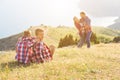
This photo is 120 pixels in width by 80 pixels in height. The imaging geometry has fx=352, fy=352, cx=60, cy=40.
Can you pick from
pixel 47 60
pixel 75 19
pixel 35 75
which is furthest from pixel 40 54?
pixel 75 19

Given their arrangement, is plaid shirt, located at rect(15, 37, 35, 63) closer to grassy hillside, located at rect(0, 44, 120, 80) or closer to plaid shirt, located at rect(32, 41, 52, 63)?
plaid shirt, located at rect(32, 41, 52, 63)

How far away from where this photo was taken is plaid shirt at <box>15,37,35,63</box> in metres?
17.6

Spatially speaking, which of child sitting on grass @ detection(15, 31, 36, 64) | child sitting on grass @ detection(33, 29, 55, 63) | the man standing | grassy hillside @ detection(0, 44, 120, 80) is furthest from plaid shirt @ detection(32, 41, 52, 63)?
the man standing

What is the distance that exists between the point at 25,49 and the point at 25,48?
0.19ft

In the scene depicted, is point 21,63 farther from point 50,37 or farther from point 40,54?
point 50,37

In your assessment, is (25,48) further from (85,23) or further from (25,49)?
(85,23)

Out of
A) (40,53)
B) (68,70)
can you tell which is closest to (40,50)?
(40,53)

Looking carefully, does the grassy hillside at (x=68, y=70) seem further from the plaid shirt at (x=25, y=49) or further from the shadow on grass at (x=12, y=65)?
the plaid shirt at (x=25, y=49)

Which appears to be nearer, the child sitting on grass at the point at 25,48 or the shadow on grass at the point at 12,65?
the shadow on grass at the point at 12,65

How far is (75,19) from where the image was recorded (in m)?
27.5

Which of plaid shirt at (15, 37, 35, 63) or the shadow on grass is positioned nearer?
the shadow on grass

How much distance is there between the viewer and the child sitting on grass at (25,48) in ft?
57.6

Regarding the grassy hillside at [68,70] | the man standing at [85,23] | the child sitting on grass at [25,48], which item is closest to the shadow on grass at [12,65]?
the grassy hillside at [68,70]

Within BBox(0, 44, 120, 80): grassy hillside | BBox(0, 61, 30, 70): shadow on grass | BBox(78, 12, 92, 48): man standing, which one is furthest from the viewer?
BBox(78, 12, 92, 48): man standing
